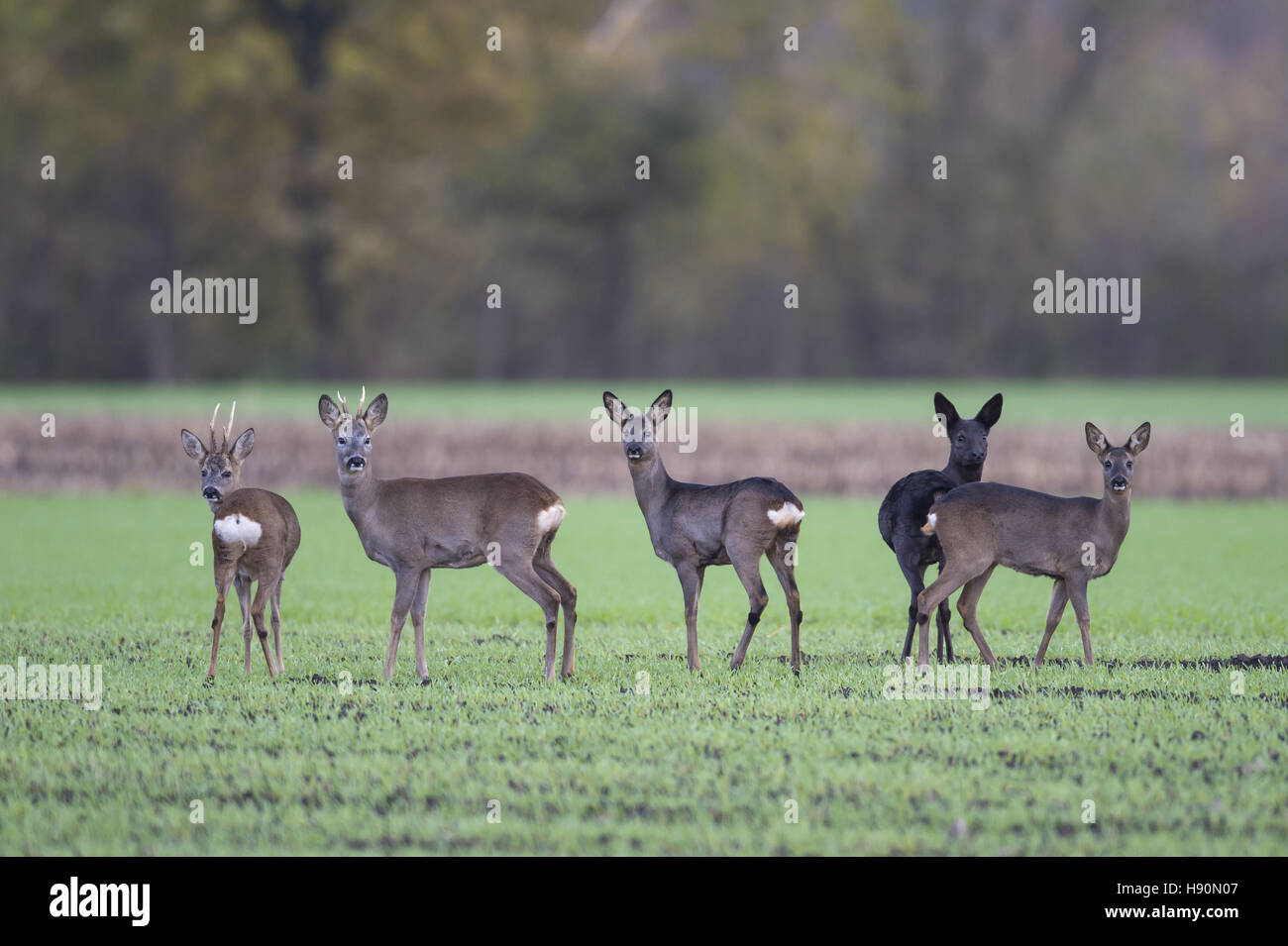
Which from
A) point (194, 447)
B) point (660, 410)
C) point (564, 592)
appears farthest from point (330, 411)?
point (660, 410)

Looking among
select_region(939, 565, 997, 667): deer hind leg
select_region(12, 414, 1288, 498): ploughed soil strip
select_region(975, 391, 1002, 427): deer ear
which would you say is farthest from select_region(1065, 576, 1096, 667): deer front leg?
select_region(12, 414, 1288, 498): ploughed soil strip

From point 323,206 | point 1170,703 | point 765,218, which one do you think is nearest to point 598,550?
point 1170,703

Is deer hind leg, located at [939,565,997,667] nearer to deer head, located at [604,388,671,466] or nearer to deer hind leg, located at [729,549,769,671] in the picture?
deer hind leg, located at [729,549,769,671]

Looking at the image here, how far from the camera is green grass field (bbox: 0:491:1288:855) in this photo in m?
6.86

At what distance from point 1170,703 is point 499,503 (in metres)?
4.11

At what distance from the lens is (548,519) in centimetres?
984

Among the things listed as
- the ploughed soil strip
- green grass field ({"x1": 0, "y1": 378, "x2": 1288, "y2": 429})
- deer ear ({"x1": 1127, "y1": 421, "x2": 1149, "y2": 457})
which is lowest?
deer ear ({"x1": 1127, "y1": 421, "x2": 1149, "y2": 457})

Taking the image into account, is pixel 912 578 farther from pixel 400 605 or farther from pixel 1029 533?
pixel 400 605

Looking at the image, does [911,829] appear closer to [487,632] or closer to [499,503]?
[499,503]

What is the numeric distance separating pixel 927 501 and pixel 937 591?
0.84m

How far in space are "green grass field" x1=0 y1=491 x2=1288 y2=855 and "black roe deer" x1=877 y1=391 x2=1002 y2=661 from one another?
1.94 feet

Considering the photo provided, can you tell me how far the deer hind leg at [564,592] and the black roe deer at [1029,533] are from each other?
2.15 meters

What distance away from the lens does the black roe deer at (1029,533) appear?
971cm
